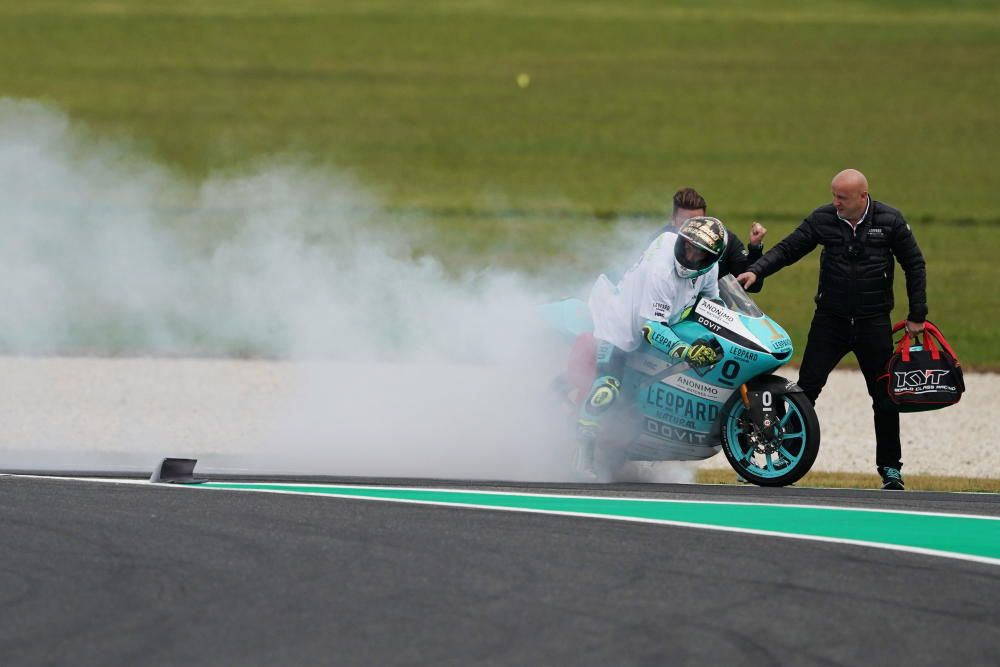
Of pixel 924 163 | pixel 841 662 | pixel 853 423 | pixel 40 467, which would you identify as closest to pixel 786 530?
pixel 841 662

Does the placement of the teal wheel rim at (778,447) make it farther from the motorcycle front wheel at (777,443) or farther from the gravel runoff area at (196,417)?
the gravel runoff area at (196,417)

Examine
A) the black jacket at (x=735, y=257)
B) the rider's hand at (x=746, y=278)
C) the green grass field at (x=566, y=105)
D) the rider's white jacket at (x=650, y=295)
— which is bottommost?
the rider's white jacket at (x=650, y=295)

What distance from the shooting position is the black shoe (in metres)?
10.3

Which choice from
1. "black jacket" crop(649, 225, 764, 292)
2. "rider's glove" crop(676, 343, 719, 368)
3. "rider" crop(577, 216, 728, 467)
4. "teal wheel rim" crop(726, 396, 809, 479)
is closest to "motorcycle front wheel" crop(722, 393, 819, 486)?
"teal wheel rim" crop(726, 396, 809, 479)

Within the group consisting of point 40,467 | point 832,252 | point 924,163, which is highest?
point 924,163

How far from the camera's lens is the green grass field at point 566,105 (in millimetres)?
25672

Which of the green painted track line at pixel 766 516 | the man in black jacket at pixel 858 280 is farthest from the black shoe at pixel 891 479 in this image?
the green painted track line at pixel 766 516

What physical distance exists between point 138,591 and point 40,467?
4.01 metres

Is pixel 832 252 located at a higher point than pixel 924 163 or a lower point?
lower

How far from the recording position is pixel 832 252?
10.2m

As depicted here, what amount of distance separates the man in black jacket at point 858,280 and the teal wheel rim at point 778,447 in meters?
0.53

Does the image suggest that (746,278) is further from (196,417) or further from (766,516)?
(196,417)

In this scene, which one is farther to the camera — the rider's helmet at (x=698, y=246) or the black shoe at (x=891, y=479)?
the black shoe at (x=891, y=479)

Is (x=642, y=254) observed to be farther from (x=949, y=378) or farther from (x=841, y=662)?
(x=841, y=662)
